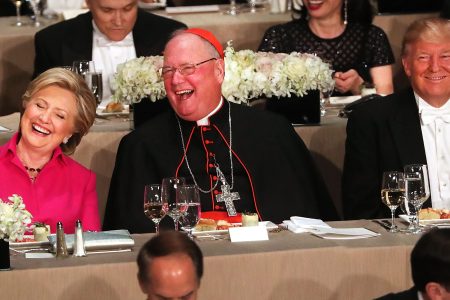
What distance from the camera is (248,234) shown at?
4855 mm

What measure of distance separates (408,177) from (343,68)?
2621 mm

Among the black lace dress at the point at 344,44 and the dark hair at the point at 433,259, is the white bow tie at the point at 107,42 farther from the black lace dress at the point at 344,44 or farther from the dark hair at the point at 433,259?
the dark hair at the point at 433,259

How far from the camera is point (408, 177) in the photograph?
4.96 m

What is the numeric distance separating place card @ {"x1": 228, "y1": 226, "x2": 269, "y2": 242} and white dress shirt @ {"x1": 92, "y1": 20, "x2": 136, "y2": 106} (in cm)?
248

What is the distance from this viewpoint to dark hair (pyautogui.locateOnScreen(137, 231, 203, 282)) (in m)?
3.74

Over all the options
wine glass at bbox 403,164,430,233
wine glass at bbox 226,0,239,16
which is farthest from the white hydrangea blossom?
wine glass at bbox 226,0,239,16

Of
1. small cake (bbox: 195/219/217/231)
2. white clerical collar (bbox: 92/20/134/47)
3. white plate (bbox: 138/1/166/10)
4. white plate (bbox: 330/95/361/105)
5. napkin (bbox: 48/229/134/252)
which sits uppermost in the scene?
white clerical collar (bbox: 92/20/134/47)

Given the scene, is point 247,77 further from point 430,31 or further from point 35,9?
point 35,9

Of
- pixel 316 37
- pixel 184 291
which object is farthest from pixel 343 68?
pixel 184 291

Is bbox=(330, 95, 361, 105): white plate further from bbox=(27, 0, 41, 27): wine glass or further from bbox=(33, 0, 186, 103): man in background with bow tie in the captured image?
bbox=(27, 0, 41, 27): wine glass

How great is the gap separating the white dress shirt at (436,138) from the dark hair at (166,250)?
2283 millimetres

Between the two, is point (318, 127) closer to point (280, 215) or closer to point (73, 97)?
point (280, 215)

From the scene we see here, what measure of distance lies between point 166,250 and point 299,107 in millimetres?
2716

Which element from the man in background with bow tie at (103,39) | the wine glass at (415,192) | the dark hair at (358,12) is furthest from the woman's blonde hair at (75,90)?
the dark hair at (358,12)
